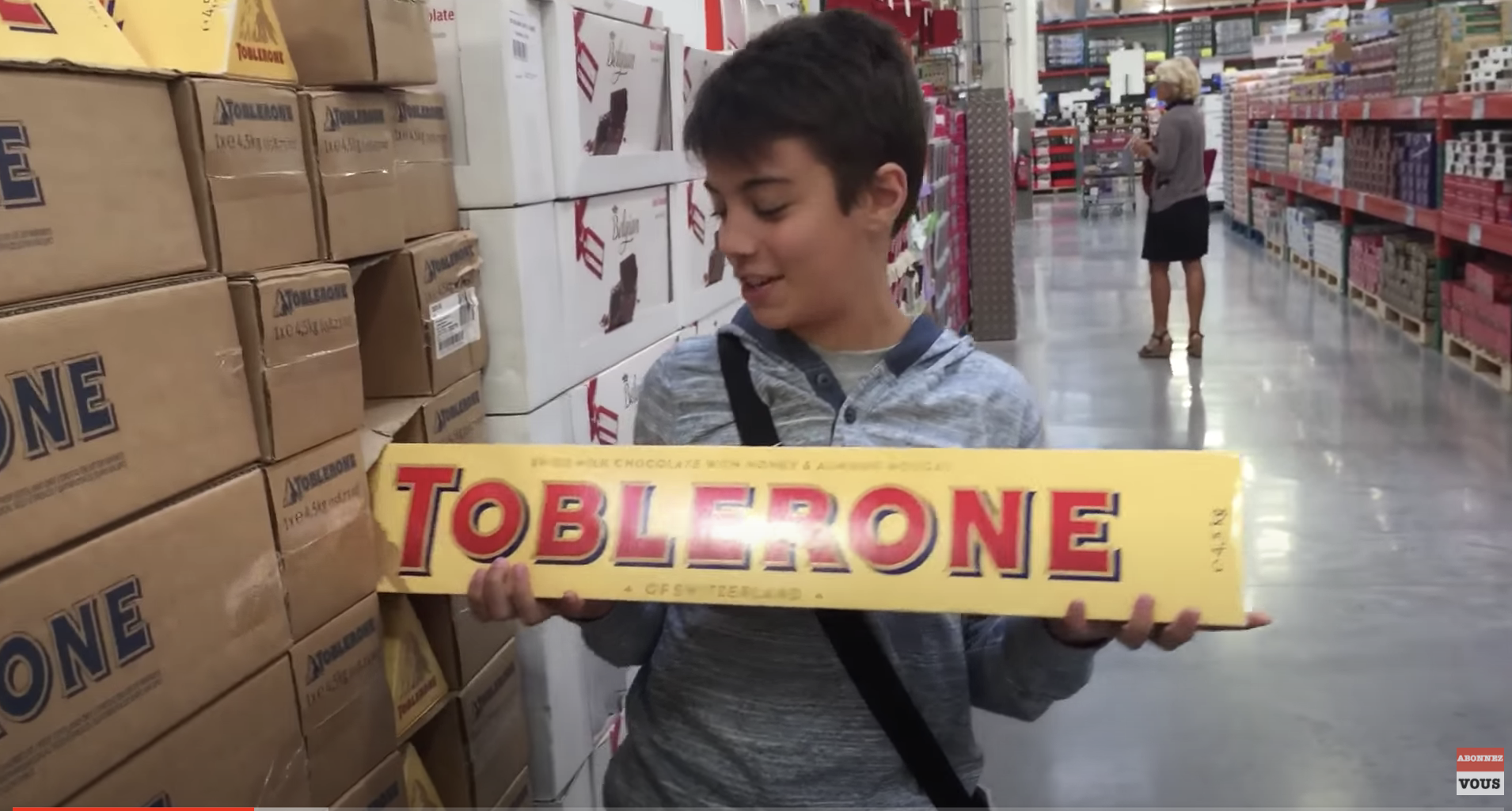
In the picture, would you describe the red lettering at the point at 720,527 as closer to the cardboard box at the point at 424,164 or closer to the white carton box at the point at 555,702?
the cardboard box at the point at 424,164

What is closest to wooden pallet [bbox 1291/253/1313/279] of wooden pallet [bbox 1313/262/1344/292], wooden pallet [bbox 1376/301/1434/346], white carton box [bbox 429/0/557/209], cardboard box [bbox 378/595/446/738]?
wooden pallet [bbox 1313/262/1344/292]

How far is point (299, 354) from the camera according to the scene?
129 centimetres

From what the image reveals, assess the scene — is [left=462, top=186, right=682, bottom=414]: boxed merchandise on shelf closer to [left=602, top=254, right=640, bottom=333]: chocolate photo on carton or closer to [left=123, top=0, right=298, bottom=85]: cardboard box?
[left=602, top=254, right=640, bottom=333]: chocolate photo on carton

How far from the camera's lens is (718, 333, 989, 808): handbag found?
1.12 meters

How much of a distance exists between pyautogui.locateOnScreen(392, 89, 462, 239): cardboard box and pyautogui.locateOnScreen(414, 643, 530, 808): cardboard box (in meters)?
0.66

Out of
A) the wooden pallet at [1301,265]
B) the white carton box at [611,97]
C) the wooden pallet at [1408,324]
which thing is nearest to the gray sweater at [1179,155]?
the wooden pallet at [1408,324]

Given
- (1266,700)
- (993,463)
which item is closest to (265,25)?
(993,463)

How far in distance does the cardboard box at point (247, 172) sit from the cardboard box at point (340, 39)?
0.38 feet

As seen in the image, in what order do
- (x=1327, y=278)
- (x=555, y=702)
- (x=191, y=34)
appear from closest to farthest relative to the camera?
(x=191, y=34) < (x=555, y=702) < (x=1327, y=278)

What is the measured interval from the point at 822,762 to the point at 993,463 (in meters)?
0.33

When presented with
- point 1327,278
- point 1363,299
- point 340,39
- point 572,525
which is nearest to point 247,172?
point 340,39

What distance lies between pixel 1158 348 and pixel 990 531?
20.0 ft

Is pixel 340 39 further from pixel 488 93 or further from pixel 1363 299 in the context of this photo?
pixel 1363 299

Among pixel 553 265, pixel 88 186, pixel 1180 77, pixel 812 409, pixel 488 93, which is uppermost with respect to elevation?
pixel 1180 77
